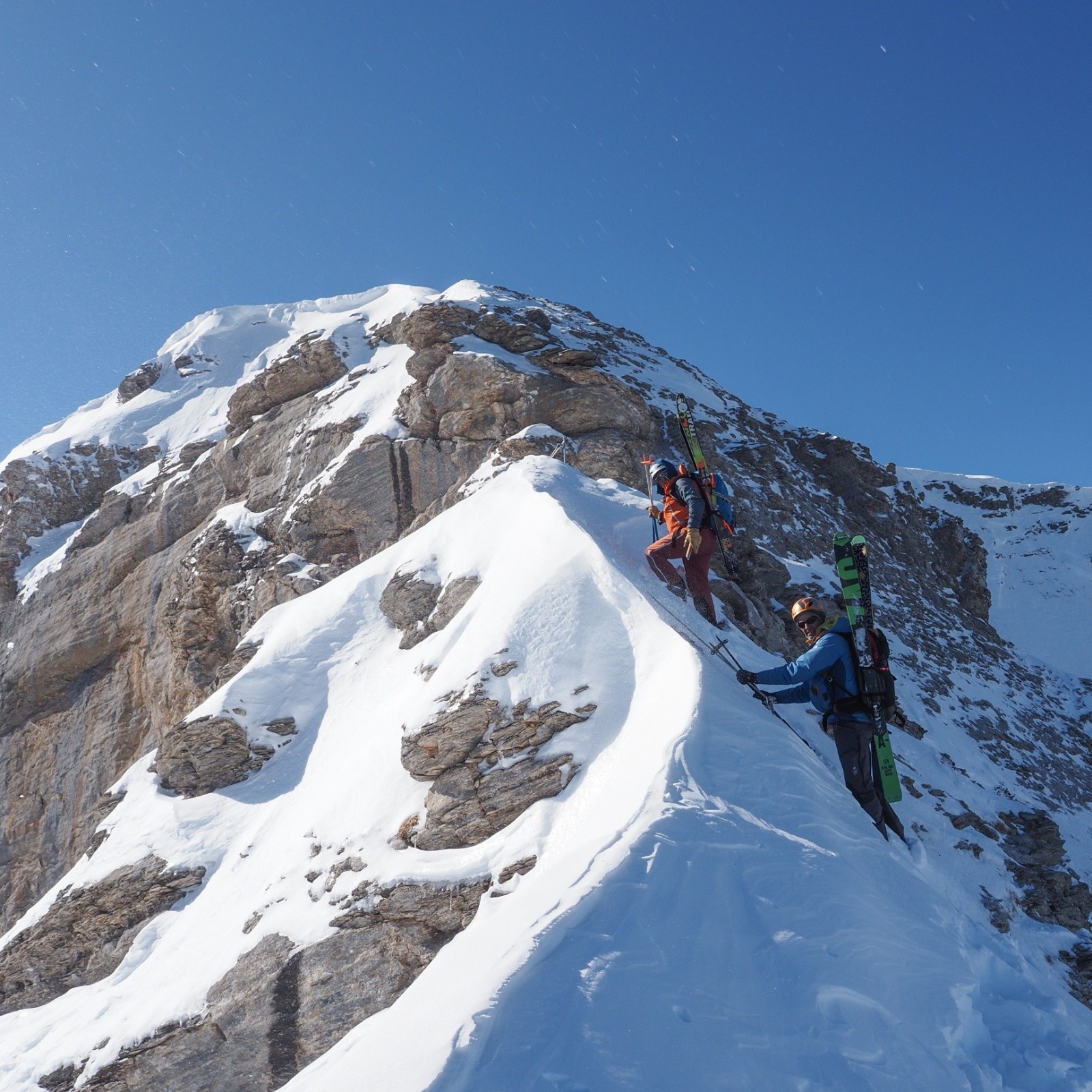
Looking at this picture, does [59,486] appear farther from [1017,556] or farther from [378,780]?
[1017,556]

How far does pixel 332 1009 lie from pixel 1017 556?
45951mm

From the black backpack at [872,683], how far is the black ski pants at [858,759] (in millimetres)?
145

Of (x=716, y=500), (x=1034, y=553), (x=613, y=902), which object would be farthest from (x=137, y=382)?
(x=1034, y=553)

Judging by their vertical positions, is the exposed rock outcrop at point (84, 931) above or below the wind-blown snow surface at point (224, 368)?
below

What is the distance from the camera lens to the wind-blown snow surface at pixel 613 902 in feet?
11.2

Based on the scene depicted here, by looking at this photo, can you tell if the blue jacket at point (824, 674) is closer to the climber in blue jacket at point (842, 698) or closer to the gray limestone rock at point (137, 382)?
the climber in blue jacket at point (842, 698)

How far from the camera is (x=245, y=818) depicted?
11.0 m

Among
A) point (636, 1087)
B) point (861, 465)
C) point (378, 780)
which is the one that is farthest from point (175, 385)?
point (636, 1087)

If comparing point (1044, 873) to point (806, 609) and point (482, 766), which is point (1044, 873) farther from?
point (482, 766)

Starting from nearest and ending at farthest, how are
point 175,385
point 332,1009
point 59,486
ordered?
point 332,1009 < point 59,486 < point 175,385

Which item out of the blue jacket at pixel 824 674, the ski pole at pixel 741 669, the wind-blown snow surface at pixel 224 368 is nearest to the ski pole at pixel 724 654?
the ski pole at pixel 741 669

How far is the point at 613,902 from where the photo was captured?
13.4 ft

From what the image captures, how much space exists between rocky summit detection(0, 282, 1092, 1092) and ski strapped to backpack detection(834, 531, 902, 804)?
630 mm

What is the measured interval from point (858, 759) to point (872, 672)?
28.3 inches
